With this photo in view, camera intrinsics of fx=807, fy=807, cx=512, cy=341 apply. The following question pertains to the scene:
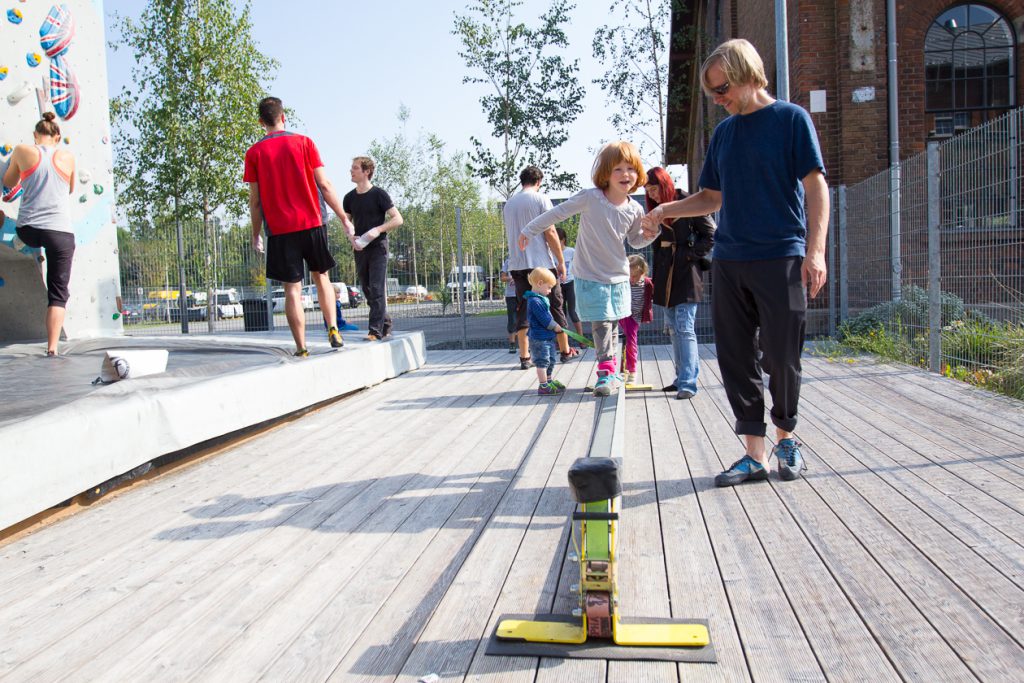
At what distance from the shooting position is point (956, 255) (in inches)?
287

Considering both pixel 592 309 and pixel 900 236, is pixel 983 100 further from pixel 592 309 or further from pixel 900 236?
pixel 592 309

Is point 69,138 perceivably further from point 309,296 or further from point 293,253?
point 309,296

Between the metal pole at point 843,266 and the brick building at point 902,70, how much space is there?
60.2 inches

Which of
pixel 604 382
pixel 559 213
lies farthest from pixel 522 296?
pixel 559 213

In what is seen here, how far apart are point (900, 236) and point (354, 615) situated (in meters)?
7.94

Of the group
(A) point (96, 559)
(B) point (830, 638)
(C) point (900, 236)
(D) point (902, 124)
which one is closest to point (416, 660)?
(B) point (830, 638)

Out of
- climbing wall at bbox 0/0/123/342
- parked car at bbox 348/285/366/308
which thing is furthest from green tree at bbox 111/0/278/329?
climbing wall at bbox 0/0/123/342

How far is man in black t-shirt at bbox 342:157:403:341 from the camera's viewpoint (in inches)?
322

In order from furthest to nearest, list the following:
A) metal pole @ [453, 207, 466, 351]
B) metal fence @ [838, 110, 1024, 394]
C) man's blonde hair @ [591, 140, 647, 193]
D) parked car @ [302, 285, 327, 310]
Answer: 1. parked car @ [302, 285, 327, 310]
2. metal pole @ [453, 207, 466, 351]
3. metal fence @ [838, 110, 1024, 394]
4. man's blonde hair @ [591, 140, 647, 193]

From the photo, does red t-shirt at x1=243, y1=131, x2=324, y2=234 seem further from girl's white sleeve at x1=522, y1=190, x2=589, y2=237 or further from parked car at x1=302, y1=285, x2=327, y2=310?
parked car at x1=302, y1=285, x2=327, y2=310

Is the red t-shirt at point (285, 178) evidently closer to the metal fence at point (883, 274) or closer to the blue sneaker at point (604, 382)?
the blue sneaker at point (604, 382)

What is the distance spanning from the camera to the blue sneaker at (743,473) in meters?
3.75

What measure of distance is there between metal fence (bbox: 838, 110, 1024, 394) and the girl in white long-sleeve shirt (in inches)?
115

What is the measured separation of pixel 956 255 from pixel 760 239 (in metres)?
4.72
